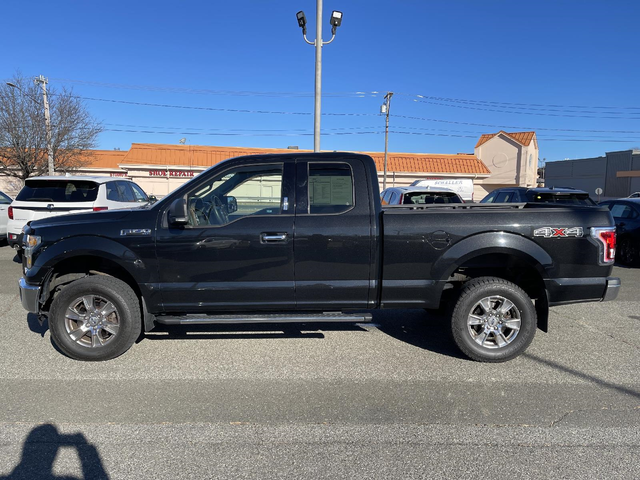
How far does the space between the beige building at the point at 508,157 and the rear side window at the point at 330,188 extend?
36153 millimetres

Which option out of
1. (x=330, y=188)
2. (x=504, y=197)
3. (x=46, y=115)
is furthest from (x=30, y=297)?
(x=46, y=115)

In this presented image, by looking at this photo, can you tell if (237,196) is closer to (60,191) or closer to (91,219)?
(91,219)

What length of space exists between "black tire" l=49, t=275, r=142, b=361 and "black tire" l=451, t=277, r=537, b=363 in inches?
124

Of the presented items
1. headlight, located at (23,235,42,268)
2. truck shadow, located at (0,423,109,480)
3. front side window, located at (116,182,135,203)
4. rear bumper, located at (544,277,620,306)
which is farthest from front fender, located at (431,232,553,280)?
front side window, located at (116,182,135,203)

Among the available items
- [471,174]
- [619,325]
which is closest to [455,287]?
[619,325]

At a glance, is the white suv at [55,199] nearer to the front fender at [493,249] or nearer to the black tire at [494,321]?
the front fender at [493,249]

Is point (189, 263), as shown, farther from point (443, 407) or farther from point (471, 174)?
point (471, 174)

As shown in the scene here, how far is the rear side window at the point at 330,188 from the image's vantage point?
4.23 metres

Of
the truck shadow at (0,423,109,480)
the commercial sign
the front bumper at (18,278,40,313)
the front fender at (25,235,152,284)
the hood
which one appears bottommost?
the truck shadow at (0,423,109,480)

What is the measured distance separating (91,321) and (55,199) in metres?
5.41

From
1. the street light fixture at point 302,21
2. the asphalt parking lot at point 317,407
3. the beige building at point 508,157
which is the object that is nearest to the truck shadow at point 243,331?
the asphalt parking lot at point 317,407

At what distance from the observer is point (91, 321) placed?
4.22 meters

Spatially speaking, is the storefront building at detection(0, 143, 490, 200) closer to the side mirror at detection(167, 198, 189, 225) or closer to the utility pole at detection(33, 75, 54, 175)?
the utility pole at detection(33, 75, 54, 175)

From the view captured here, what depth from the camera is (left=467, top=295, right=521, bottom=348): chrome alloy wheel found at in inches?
167
